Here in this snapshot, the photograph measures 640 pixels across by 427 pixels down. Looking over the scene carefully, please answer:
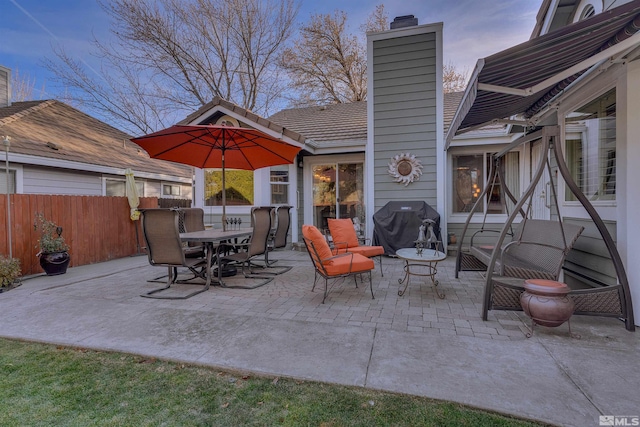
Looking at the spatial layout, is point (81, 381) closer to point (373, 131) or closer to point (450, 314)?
point (450, 314)

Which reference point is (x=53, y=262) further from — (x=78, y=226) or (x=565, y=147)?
(x=565, y=147)

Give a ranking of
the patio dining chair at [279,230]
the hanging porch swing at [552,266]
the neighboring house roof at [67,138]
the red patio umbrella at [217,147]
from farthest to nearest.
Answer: the neighboring house roof at [67,138], the patio dining chair at [279,230], the red patio umbrella at [217,147], the hanging porch swing at [552,266]

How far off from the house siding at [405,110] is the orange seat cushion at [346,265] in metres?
3.38

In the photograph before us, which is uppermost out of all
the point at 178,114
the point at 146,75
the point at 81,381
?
the point at 146,75

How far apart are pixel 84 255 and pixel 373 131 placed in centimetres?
719

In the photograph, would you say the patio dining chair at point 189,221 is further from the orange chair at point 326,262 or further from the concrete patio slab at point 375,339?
the orange chair at point 326,262

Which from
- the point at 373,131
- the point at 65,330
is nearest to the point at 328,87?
the point at 373,131

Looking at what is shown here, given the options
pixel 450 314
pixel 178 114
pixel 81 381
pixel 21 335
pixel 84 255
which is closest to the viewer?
pixel 81 381

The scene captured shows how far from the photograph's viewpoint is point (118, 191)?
33.4 feet

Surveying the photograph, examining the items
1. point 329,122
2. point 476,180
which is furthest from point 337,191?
point 476,180

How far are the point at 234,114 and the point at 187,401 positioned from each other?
688cm

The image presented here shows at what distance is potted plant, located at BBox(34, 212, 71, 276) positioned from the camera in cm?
564

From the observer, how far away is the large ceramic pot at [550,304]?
2730 millimetres

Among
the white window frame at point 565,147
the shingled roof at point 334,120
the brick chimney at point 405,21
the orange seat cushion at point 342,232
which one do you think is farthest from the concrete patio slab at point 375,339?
the brick chimney at point 405,21
